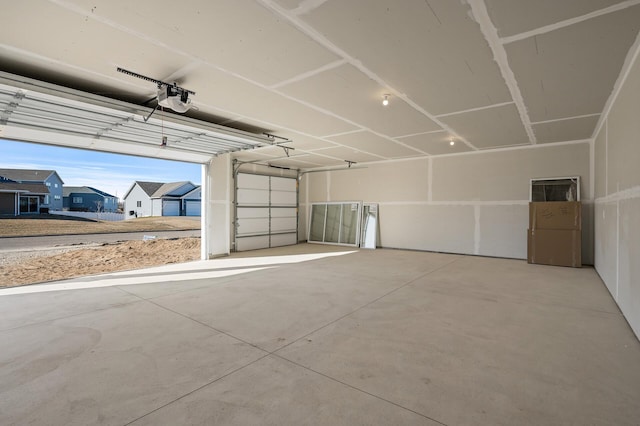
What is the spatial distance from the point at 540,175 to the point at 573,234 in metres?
1.45

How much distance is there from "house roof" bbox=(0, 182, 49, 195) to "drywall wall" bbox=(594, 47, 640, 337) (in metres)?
22.1

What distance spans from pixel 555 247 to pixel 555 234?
0.89 feet

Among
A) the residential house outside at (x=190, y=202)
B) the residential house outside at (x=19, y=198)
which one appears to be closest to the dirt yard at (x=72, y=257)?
the residential house outside at (x=19, y=198)

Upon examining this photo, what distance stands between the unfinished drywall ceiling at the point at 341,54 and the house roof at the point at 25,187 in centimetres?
1705

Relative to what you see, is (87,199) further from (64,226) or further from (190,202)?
(64,226)

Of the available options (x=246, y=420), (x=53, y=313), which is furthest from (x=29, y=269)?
(x=246, y=420)

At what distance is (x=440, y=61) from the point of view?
2943 millimetres

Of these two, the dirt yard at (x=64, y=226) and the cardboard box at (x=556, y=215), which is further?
the dirt yard at (x=64, y=226)

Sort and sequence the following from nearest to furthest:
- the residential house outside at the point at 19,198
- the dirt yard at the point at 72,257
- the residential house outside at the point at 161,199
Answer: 1. the dirt yard at the point at 72,257
2. the residential house outside at the point at 19,198
3. the residential house outside at the point at 161,199

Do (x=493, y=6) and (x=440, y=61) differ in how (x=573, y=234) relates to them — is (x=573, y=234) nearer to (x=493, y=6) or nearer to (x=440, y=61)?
(x=440, y=61)

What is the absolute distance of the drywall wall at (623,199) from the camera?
282 centimetres

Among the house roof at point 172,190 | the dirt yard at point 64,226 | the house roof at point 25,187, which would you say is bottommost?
the dirt yard at point 64,226

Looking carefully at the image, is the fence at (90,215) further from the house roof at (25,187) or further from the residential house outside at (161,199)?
the residential house outside at (161,199)

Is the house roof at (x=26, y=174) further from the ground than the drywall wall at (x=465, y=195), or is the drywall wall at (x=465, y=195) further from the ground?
the house roof at (x=26, y=174)
